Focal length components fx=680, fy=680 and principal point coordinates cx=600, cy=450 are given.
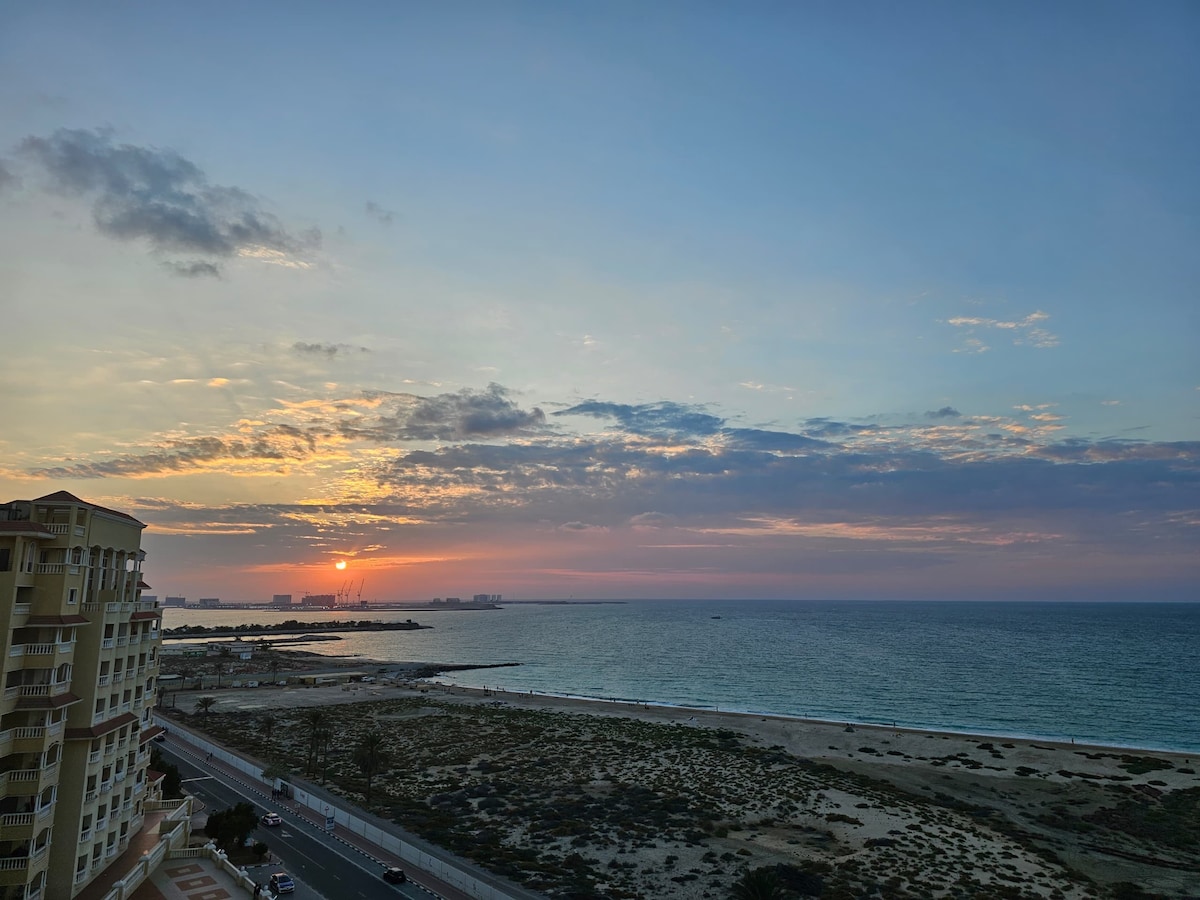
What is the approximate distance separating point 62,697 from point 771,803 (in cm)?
5525

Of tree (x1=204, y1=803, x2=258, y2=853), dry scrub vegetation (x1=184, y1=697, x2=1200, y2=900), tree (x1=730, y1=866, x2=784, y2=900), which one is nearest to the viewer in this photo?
tree (x1=730, y1=866, x2=784, y2=900)

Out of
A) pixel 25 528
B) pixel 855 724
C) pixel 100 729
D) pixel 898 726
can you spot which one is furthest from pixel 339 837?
pixel 898 726

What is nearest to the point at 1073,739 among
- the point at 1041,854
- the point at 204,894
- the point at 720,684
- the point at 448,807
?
the point at 1041,854

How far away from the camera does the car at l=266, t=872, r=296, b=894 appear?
4047 cm

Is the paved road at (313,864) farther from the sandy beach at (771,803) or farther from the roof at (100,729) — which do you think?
the roof at (100,729)

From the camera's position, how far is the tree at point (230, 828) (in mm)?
46375

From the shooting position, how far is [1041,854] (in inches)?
2026

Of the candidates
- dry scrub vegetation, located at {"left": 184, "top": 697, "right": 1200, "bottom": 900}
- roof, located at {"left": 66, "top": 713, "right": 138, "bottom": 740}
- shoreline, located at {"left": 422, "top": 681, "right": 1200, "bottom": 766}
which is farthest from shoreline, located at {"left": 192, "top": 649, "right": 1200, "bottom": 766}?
roof, located at {"left": 66, "top": 713, "right": 138, "bottom": 740}

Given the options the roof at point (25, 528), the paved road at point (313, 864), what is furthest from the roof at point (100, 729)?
the paved road at point (313, 864)

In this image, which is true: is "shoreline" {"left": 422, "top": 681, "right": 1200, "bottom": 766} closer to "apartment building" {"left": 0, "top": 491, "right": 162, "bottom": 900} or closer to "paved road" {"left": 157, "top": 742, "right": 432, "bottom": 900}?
"paved road" {"left": 157, "top": 742, "right": 432, "bottom": 900}

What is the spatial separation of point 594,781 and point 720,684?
290ft

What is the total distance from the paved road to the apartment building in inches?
419

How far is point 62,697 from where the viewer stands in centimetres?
3253

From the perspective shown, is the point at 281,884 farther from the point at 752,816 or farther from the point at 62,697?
the point at 752,816
